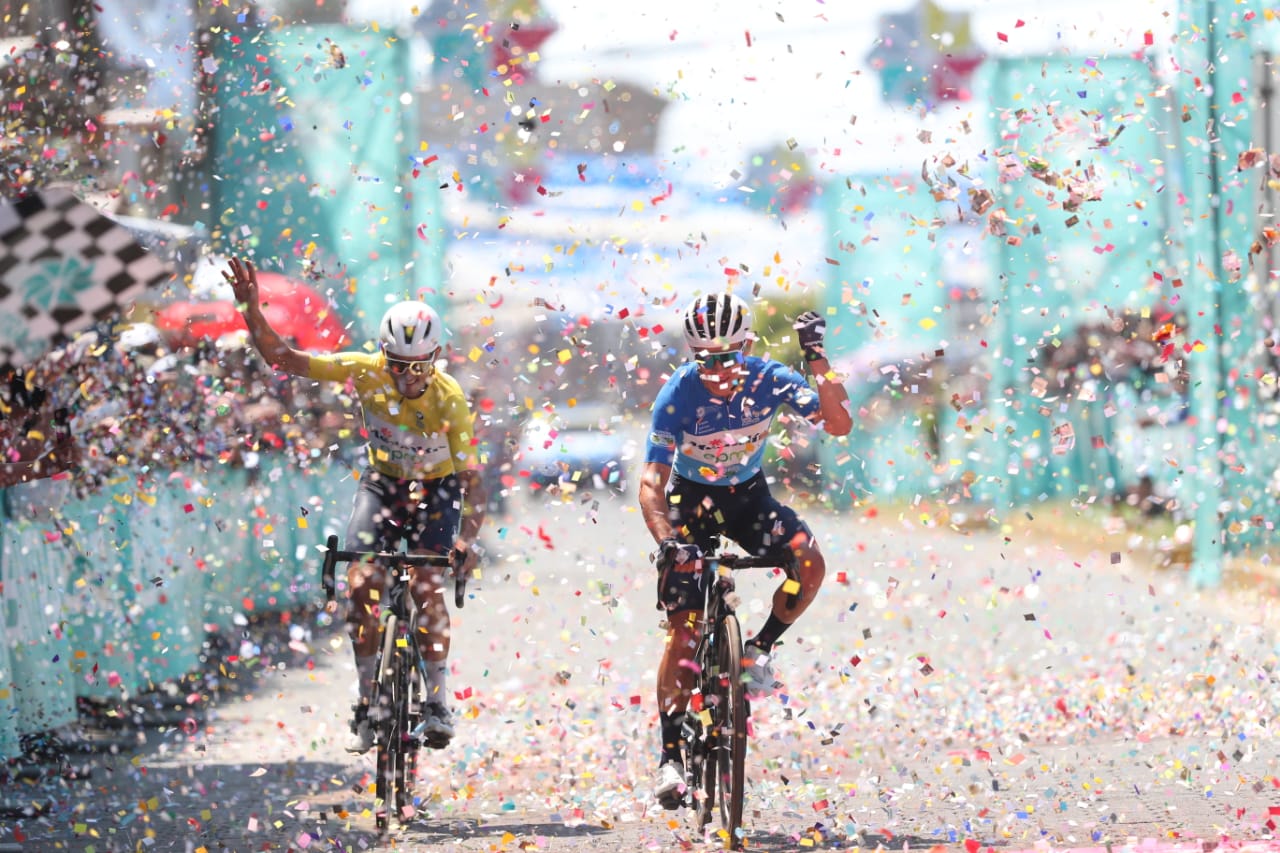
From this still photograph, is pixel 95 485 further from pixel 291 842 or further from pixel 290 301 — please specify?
pixel 290 301

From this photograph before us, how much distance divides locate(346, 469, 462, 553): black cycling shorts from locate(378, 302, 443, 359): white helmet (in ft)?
2.27

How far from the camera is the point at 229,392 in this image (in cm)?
1482

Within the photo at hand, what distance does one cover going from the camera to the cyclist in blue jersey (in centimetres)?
707

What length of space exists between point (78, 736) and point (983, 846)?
5687 mm

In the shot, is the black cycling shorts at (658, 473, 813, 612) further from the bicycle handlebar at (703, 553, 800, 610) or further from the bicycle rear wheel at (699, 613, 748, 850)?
the bicycle rear wheel at (699, 613, 748, 850)

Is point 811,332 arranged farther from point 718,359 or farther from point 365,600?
point 365,600

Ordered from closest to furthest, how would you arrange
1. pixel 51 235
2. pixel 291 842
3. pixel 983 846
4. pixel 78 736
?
pixel 51 235 < pixel 983 846 < pixel 291 842 < pixel 78 736

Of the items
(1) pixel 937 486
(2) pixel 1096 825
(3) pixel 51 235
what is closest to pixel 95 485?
(3) pixel 51 235

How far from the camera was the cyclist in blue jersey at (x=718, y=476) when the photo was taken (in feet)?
23.2

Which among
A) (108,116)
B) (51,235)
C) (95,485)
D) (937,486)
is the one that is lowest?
(937,486)

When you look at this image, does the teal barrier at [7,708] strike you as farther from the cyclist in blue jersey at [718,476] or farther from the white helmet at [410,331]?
the cyclist in blue jersey at [718,476]

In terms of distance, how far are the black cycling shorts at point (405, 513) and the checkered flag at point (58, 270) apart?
8.40 feet

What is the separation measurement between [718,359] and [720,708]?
140 cm

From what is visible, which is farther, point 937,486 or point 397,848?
point 937,486
